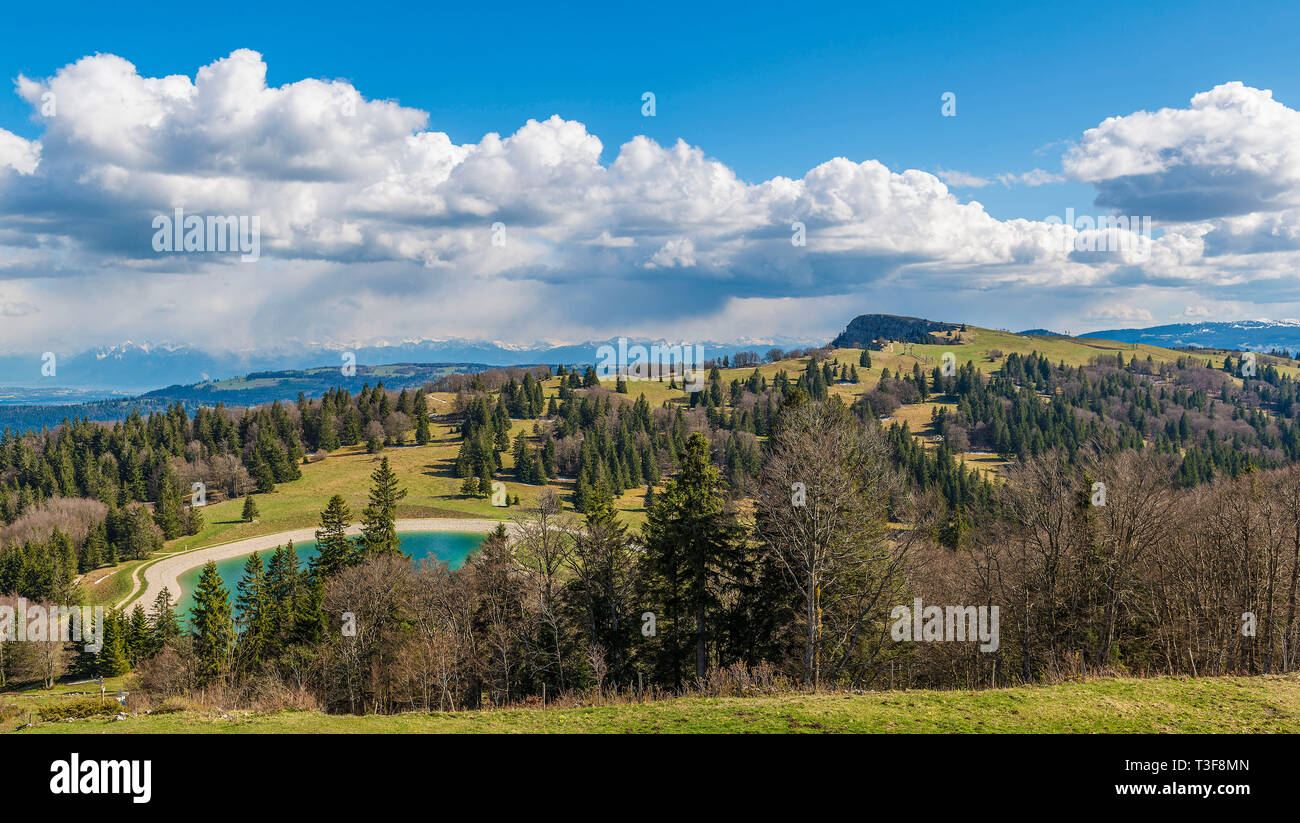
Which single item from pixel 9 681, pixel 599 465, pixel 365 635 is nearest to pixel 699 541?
pixel 365 635

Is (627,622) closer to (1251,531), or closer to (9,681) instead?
(1251,531)

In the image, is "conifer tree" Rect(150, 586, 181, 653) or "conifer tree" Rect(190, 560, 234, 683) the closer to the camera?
"conifer tree" Rect(190, 560, 234, 683)

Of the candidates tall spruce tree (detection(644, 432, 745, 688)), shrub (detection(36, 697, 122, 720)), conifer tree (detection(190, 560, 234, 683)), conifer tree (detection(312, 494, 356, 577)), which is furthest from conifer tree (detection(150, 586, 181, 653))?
tall spruce tree (detection(644, 432, 745, 688))

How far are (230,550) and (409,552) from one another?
3055 cm

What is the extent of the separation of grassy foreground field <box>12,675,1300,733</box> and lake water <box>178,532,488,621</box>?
66.7 metres

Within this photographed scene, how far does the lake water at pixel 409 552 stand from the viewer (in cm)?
8393

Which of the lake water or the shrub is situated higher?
the shrub

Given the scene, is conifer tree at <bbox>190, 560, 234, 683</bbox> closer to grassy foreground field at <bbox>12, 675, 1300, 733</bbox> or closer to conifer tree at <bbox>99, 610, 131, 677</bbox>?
conifer tree at <bbox>99, 610, 131, 677</bbox>

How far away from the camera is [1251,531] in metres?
29.7

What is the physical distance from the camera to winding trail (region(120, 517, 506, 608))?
273 ft

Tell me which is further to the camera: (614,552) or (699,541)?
(614,552)

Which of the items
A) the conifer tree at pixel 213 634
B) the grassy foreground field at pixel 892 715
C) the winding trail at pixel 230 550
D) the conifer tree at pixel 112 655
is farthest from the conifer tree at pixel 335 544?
the grassy foreground field at pixel 892 715

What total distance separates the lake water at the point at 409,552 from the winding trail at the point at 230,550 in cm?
100
